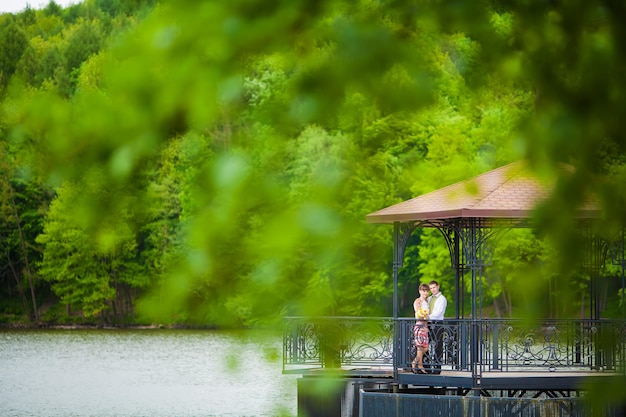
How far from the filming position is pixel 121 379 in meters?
41.2

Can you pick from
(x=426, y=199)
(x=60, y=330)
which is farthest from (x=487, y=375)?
(x=60, y=330)

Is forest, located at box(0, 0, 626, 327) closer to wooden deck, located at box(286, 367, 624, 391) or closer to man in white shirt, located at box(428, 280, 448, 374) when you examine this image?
wooden deck, located at box(286, 367, 624, 391)

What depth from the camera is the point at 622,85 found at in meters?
2.68

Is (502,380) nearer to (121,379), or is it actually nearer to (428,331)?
(428,331)

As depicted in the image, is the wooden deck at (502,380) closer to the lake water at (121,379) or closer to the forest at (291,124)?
the lake water at (121,379)

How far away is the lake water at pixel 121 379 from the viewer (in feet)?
105

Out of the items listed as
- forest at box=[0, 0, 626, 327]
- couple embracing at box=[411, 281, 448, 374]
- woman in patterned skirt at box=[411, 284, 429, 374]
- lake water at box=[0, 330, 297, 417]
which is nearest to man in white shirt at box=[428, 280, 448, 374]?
couple embracing at box=[411, 281, 448, 374]

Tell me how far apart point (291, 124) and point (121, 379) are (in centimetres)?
3930

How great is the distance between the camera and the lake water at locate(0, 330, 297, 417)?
32.1m

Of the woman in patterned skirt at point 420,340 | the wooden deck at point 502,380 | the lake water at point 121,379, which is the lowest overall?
the lake water at point 121,379

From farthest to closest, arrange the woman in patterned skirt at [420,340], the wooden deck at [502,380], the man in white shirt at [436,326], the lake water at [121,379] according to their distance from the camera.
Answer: the lake water at [121,379]
the woman in patterned skirt at [420,340]
the man in white shirt at [436,326]
the wooden deck at [502,380]

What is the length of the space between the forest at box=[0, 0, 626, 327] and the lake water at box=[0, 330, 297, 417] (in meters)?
15.1

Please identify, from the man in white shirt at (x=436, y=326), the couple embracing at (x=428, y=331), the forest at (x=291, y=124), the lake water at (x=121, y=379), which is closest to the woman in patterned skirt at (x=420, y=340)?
the couple embracing at (x=428, y=331)

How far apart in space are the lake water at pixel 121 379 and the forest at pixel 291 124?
15.1 m
